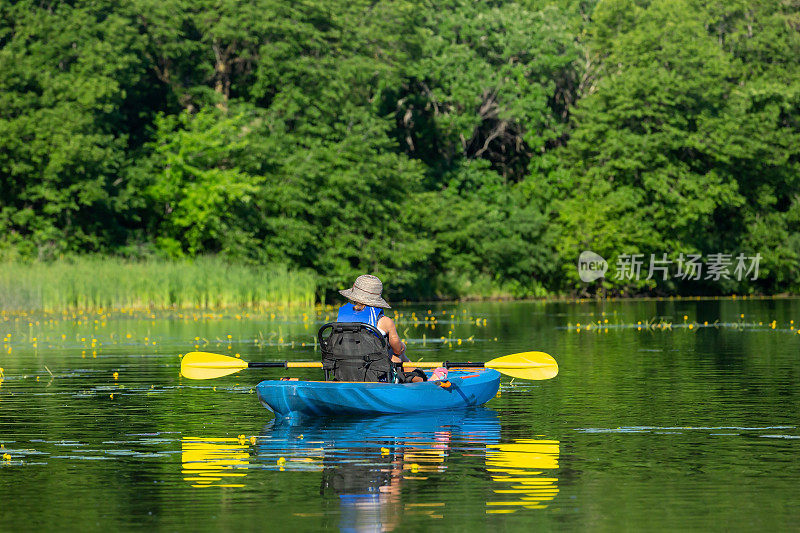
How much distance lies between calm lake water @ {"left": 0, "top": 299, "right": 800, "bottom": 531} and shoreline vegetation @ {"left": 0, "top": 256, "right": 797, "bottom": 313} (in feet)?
51.8

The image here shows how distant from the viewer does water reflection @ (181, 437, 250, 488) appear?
11723mm

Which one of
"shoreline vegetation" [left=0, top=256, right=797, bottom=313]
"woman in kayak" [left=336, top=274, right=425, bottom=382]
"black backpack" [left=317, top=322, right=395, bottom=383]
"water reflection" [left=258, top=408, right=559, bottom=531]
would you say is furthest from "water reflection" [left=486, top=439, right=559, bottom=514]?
"shoreline vegetation" [left=0, top=256, right=797, bottom=313]

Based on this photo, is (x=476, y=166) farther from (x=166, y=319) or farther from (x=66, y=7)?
(x=166, y=319)

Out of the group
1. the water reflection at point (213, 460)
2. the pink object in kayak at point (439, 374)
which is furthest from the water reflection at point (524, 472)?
the pink object in kayak at point (439, 374)

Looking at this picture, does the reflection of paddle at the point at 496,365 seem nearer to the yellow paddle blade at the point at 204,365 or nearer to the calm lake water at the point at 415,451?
the yellow paddle blade at the point at 204,365

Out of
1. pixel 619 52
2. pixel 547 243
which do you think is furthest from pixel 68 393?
pixel 619 52

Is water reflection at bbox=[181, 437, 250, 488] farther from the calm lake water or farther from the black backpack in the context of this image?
the black backpack

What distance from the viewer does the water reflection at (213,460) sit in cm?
1172

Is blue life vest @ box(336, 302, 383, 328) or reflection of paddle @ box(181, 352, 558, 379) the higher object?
blue life vest @ box(336, 302, 383, 328)

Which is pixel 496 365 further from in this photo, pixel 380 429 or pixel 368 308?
pixel 380 429

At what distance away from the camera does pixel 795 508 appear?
33.2 ft

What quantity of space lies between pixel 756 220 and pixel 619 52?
36.5 feet

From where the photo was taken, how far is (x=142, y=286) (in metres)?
45.5

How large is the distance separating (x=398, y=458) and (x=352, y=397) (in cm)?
301
